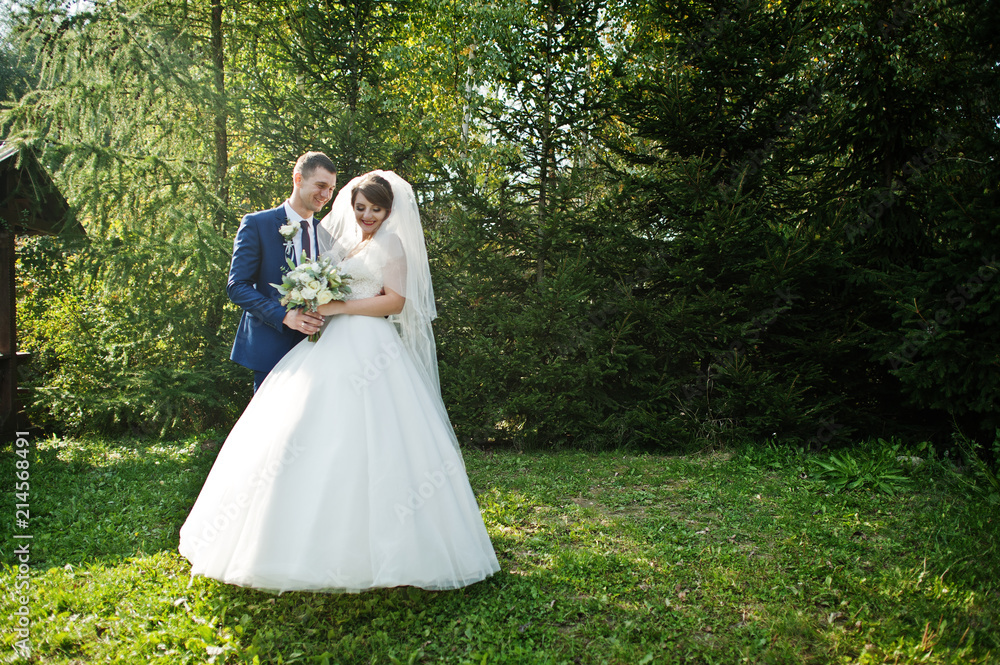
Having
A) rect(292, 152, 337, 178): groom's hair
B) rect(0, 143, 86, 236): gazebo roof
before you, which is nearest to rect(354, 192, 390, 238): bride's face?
rect(292, 152, 337, 178): groom's hair

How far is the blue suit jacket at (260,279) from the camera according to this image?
11.9 ft

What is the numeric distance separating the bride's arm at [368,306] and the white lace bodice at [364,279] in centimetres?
5

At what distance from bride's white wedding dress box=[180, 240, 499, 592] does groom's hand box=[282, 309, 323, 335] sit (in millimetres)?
81

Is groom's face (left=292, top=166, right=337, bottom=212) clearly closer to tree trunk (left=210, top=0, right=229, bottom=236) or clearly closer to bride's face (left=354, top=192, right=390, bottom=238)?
bride's face (left=354, top=192, right=390, bottom=238)

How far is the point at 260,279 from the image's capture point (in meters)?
3.74

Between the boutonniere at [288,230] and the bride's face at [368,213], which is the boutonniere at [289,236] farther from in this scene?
the bride's face at [368,213]

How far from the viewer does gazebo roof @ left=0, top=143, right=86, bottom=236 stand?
7207 millimetres

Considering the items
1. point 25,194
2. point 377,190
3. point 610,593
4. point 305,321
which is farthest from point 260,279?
point 25,194

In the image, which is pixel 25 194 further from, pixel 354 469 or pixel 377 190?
pixel 354 469

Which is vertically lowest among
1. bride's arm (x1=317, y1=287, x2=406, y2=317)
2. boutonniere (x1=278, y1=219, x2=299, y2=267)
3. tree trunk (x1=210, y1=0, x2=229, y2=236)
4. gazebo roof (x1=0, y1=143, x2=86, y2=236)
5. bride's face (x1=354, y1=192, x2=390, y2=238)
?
bride's arm (x1=317, y1=287, x2=406, y2=317)

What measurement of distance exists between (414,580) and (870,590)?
2.44m

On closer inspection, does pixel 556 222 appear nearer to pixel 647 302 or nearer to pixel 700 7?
pixel 647 302

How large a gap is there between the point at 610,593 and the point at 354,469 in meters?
1.58

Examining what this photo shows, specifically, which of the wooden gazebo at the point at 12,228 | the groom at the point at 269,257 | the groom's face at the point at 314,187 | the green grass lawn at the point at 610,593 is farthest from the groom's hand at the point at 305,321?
the wooden gazebo at the point at 12,228
